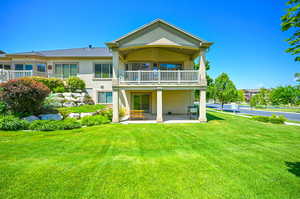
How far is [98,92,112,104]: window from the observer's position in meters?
16.1

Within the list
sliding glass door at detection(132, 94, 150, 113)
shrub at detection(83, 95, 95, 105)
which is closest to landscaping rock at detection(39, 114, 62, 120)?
shrub at detection(83, 95, 95, 105)

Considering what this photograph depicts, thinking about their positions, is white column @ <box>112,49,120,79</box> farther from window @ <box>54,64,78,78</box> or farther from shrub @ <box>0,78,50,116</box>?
window @ <box>54,64,78,78</box>

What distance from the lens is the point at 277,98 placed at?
41281 mm

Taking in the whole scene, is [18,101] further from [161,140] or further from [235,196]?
[235,196]

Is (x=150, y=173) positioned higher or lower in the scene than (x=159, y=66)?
lower

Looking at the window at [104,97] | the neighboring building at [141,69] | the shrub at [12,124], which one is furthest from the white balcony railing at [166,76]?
the shrub at [12,124]

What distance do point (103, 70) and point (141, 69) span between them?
538cm

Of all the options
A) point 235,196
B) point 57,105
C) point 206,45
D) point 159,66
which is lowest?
point 235,196

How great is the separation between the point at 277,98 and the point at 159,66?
4976 cm

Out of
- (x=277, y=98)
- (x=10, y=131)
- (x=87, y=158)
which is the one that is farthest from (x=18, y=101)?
(x=277, y=98)

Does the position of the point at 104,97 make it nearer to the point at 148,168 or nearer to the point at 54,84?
the point at 54,84

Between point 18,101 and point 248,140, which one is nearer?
point 248,140

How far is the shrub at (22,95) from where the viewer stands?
29.2ft

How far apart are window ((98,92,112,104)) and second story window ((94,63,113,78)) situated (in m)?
2.29
